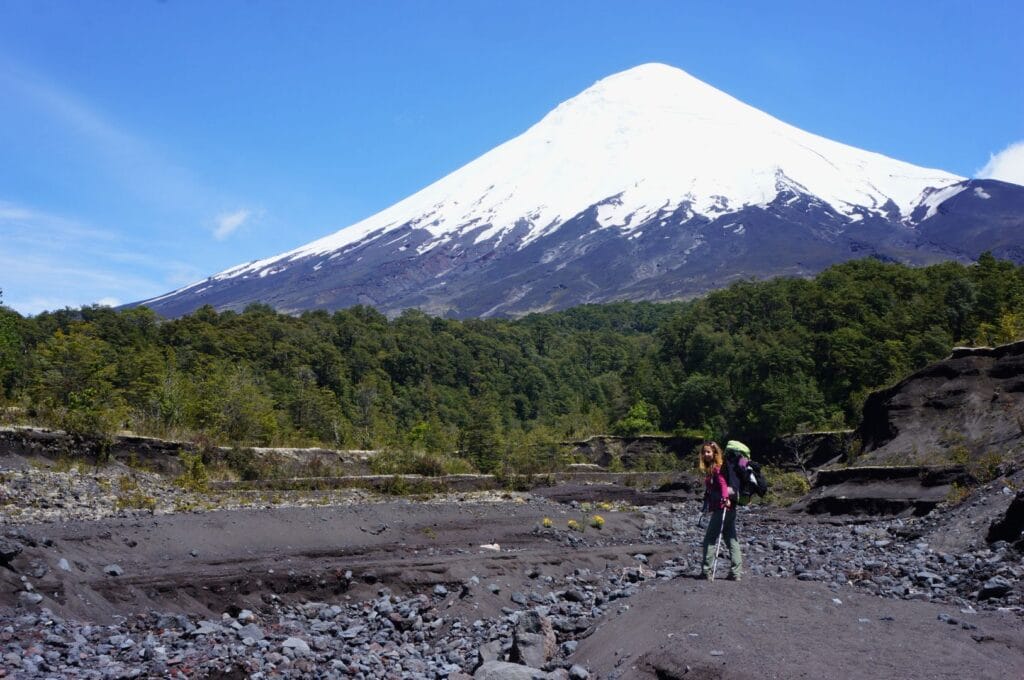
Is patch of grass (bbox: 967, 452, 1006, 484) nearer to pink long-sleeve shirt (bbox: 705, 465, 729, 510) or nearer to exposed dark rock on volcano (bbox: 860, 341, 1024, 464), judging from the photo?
exposed dark rock on volcano (bbox: 860, 341, 1024, 464)

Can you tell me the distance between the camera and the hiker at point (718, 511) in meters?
8.34

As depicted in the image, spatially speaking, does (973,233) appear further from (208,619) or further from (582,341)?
(208,619)

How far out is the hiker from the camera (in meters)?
8.34

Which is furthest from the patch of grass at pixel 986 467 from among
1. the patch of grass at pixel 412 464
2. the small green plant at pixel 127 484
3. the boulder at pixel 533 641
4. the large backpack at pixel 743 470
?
the patch of grass at pixel 412 464

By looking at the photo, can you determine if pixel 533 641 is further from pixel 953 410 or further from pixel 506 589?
pixel 953 410

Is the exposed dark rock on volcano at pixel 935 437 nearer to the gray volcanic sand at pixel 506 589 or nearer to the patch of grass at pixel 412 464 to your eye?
the gray volcanic sand at pixel 506 589

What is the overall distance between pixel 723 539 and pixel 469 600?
280cm

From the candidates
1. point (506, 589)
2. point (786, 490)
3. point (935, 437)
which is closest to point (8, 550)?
point (506, 589)

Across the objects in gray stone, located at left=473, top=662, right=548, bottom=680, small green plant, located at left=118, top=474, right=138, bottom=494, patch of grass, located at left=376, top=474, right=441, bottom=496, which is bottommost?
patch of grass, located at left=376, top=474, right=441, bottom=496

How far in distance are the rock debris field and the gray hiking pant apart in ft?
1.07

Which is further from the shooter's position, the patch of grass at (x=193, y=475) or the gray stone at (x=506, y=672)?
the patch of grass at (x=193, y=475)

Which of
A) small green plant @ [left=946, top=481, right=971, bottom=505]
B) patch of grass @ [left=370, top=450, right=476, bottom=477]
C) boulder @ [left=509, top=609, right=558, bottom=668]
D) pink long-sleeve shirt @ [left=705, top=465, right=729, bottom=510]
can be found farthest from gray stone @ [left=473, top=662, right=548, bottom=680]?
patch of grass @ [left=370, top=450, right=476, bottom=477]

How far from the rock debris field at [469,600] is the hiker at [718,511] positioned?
37 centimetres

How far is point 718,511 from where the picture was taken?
8414mm
